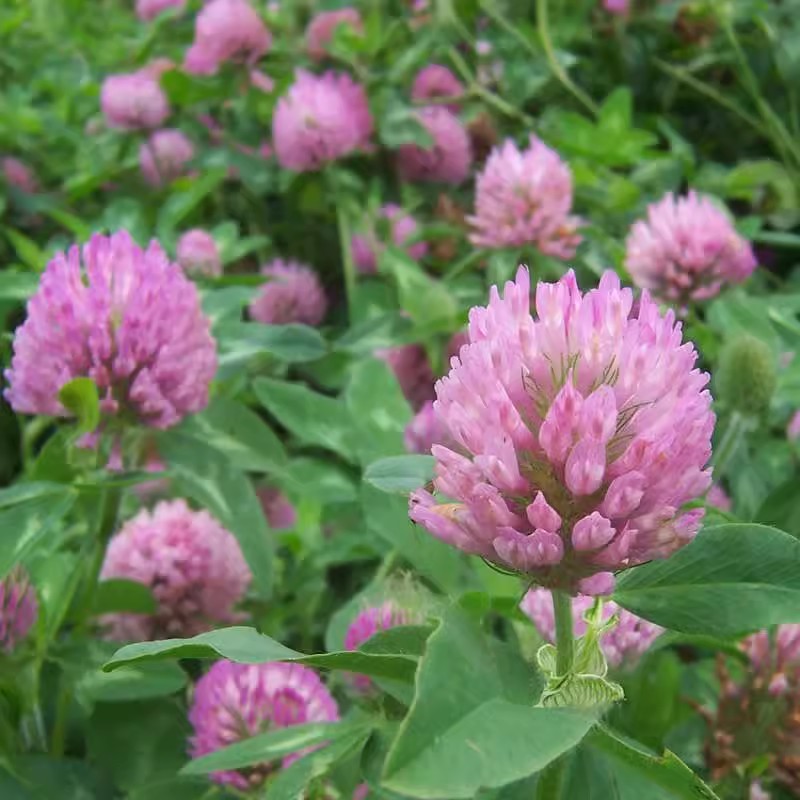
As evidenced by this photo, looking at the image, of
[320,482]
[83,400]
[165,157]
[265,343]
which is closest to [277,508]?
[320,482]

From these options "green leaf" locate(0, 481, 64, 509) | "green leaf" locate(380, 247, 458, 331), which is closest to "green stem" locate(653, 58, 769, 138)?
"green leaf" locate(380, 247, 458, 331)

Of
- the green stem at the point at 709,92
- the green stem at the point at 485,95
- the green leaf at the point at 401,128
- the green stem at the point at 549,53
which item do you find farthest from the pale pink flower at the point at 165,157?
the green stem at the point at 709,92

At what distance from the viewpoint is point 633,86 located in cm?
193

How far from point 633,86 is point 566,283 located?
5.25 ft

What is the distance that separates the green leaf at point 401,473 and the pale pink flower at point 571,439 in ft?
0.22

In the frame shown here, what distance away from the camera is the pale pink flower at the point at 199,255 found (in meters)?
1.25

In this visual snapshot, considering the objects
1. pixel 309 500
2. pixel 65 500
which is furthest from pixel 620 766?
pixel 309 500

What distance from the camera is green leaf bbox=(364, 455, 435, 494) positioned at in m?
0.52

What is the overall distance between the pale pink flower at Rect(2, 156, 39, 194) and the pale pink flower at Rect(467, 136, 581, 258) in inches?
31.6

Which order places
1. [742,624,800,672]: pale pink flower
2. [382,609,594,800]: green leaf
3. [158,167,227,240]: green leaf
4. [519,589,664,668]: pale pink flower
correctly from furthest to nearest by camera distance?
[158,167,227,240]: green leaf → [742,624,800,672]: pale pink flower → [519,589,664,668]: pale pink flower → [382,609,594,800]: green leaf

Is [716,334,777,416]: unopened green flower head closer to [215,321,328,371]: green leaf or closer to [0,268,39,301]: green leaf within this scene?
[215,321,328,371]: green leaf

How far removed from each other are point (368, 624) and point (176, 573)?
0.25m

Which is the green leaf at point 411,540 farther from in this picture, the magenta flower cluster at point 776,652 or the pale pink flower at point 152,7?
the pale pink flower at point 152,7

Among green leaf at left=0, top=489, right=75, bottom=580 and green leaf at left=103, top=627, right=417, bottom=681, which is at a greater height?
green leaf at left=103, top=627, right=417, bottom=681
